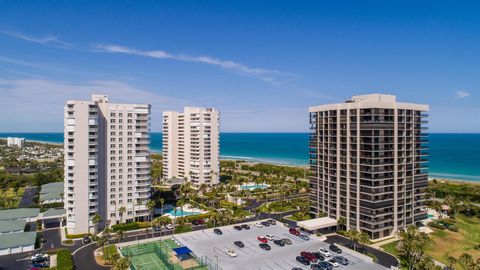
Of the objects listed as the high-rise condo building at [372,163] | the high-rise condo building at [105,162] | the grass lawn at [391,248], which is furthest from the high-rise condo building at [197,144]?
the grass lawn at [391,248]

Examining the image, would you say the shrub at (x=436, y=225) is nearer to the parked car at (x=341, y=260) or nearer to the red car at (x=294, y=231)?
the red car at (x=294, y=231)

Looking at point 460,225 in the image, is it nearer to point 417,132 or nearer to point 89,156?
point 417,132

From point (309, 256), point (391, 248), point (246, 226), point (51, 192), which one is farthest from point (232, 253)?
point (51, 192)

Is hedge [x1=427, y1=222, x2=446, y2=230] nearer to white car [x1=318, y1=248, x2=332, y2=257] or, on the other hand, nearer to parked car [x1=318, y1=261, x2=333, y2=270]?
white car [x1=318, y1=248, x2=332, y2=257]

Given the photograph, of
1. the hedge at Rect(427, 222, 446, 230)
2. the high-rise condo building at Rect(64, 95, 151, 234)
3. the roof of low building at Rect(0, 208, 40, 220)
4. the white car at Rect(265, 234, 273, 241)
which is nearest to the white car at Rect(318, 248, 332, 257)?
the white car at Rect(265, 234, 273, 241)

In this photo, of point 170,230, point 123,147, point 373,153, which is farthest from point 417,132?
point 123,147

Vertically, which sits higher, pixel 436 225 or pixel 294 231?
pixel 294 231

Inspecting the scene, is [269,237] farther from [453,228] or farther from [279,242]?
[453,228]
